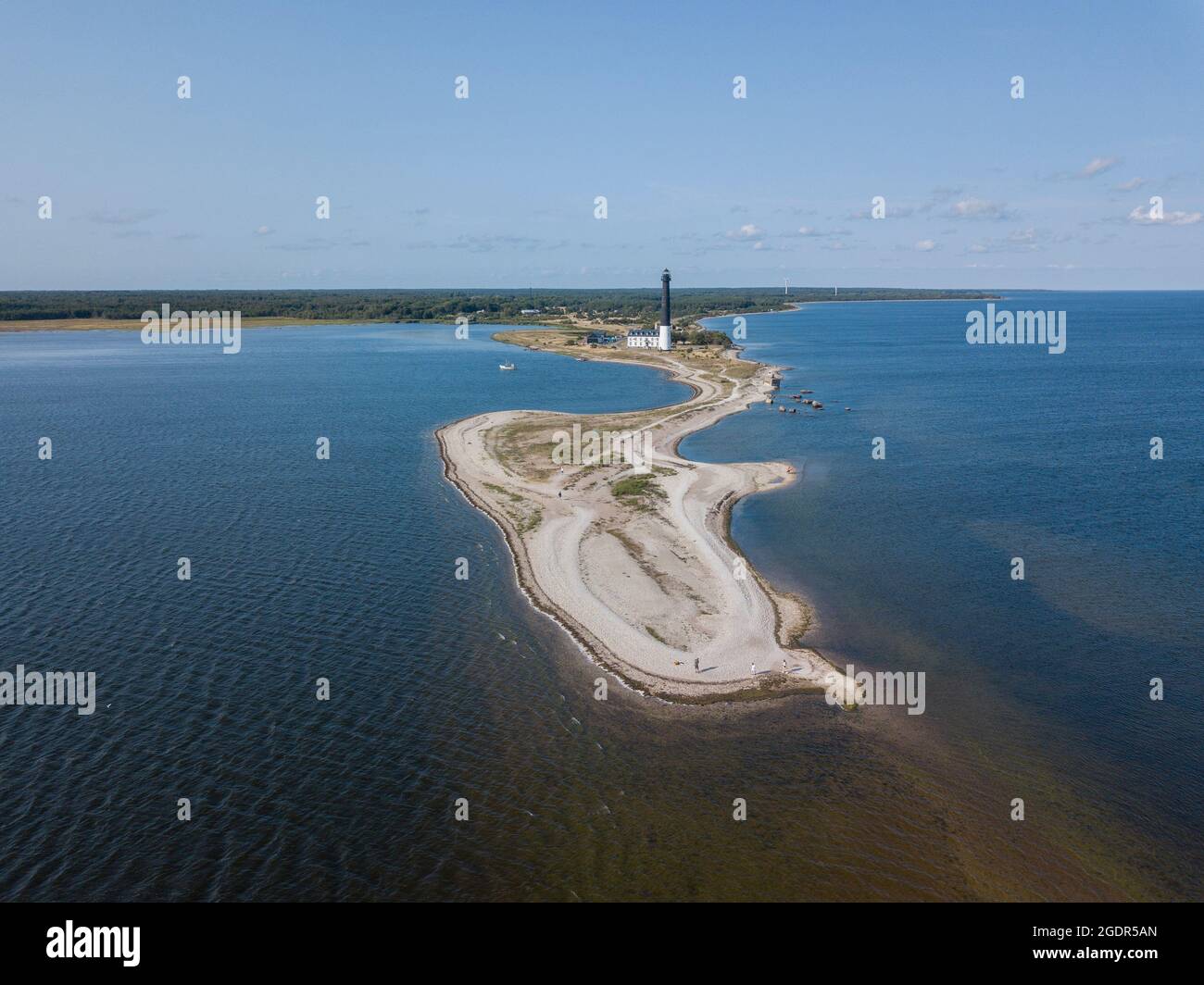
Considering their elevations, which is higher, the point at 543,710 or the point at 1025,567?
the point at 1025,567

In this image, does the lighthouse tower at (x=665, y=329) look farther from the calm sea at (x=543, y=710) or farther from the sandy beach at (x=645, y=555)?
the calm sea at (x=543, y=710)

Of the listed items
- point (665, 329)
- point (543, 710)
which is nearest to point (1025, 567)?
point (543, 710)

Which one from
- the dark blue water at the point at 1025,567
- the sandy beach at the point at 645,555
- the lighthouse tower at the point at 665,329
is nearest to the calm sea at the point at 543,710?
the dark blue water at the point at 1025,567

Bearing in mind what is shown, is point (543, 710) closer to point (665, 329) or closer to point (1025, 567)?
point (1025, 567)

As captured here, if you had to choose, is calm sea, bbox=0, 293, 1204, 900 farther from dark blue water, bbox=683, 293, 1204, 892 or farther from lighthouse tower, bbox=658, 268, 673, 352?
lighthouse tower, bbox=658, 268, 673, 352

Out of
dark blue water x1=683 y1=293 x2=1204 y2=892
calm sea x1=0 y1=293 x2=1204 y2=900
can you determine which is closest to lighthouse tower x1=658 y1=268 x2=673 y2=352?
dark blue water x1=683 y1=293 x2=1204 y2=892
